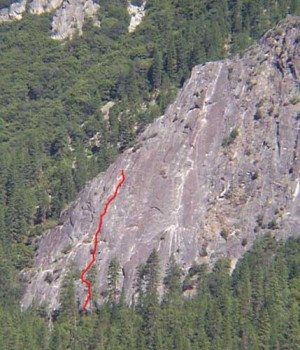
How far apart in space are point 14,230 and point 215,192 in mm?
16473

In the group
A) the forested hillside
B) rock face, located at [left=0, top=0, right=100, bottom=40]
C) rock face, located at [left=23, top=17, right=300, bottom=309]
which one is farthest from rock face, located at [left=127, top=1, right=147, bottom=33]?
rock face, located at [left=23, top=17, right=300, bottom=309]

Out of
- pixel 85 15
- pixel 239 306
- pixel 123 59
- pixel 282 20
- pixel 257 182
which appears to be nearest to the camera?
pixel 239 306

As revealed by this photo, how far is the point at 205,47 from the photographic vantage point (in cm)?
16138

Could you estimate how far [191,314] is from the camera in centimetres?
12638

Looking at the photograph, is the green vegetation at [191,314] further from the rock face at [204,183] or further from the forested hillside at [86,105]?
the rock face at [204,183]

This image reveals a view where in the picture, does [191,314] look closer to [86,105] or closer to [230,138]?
[230,138]

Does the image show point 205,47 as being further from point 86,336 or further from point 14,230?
point 86,336

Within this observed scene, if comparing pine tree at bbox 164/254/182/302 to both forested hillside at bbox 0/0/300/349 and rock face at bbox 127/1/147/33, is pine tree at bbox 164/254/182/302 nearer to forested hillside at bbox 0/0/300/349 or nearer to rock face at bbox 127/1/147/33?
forested hillside at bbox 0/0/300/349

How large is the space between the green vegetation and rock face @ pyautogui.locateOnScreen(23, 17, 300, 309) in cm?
183

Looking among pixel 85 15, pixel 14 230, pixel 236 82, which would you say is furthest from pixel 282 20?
pixel 85 15

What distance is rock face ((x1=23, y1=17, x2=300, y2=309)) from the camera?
13562cm

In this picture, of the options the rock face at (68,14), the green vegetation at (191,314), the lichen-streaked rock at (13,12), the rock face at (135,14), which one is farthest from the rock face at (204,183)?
the lichen-streaked rock at (13,12)

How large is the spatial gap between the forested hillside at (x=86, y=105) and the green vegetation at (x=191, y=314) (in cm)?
19

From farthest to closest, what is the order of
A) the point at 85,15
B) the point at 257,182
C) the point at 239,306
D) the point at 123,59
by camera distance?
the point at 85,15, the point at 123,59, the point at 257,182, the point at 239,306
